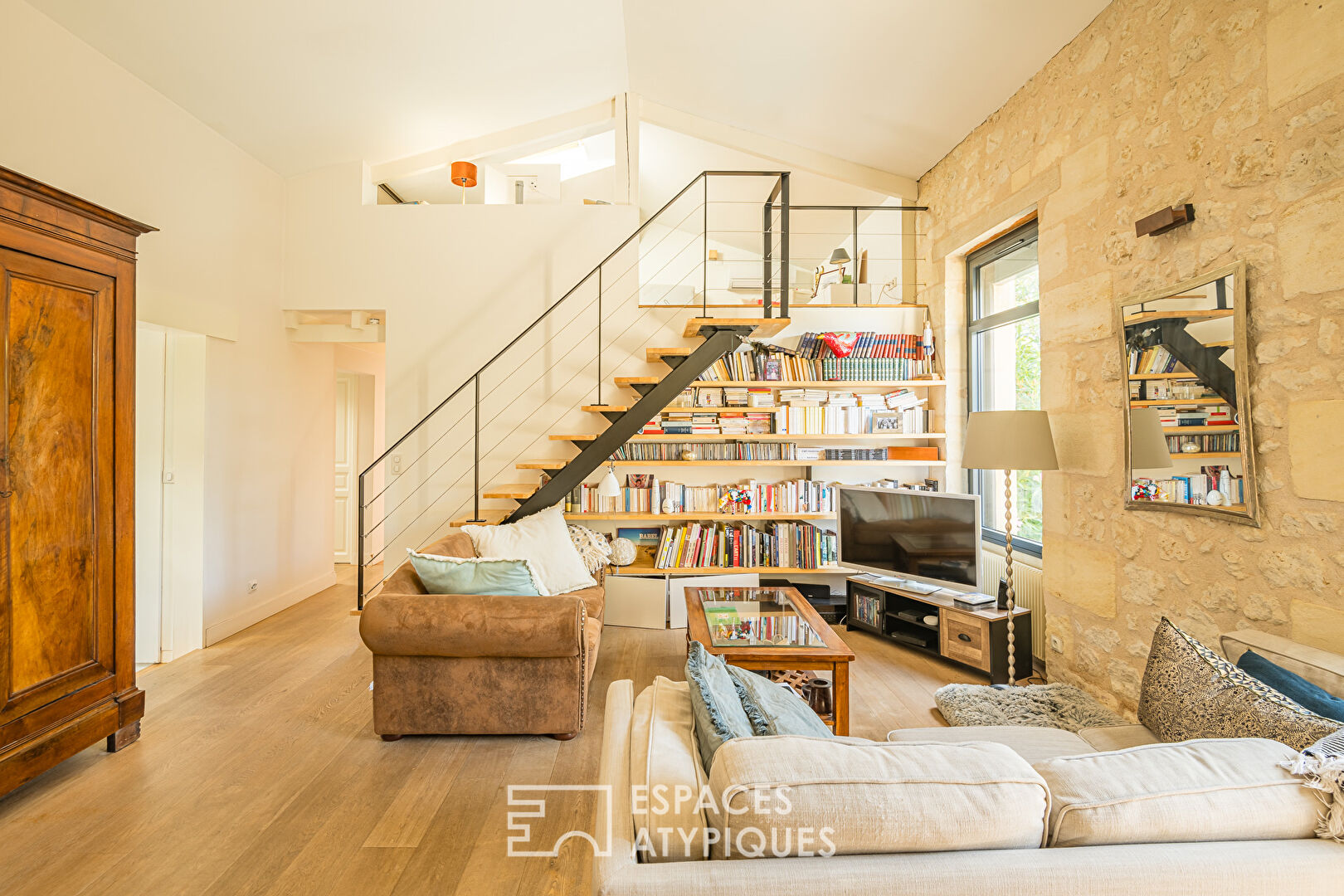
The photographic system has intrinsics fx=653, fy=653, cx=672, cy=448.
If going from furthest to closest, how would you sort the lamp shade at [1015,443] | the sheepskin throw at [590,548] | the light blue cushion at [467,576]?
1. the sheepskin throw at [590,548]
2. the lamp shade at [1015,443]
3. the light blue cushion at [467,576]

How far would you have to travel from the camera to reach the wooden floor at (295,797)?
1919mm

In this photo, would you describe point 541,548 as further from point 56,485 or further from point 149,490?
point 149,490

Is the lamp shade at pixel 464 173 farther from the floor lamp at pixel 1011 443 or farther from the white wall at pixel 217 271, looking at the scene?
the floor lamp at pixel 1011 443

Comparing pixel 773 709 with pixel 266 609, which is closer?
pixel 773 709

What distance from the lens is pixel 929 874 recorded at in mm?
930

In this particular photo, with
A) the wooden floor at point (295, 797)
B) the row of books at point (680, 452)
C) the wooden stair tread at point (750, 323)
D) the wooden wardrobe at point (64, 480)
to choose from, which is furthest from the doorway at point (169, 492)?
the wooden stair tread at point (750, 323)

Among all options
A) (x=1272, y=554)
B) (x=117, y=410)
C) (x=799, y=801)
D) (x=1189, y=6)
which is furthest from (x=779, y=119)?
(x=799, y=801)

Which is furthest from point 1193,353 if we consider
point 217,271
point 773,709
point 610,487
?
point 217,271

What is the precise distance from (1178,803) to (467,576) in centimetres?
252

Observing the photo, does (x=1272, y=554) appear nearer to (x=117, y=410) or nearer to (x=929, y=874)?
(x=929, y=874)

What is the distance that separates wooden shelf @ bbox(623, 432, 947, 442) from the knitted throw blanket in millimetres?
3637

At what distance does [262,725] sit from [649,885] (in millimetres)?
2768

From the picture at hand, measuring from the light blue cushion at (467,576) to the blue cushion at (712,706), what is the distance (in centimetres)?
156

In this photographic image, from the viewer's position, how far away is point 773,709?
4.67ft
